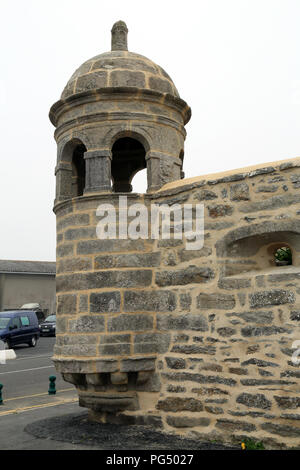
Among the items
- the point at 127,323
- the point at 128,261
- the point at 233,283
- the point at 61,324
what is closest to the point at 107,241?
the point at 128,261

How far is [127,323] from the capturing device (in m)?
6.27

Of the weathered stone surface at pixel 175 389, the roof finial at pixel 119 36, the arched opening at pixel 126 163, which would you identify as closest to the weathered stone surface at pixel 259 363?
the weathered stone surface at pixel 175 389

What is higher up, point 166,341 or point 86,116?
point 86,116

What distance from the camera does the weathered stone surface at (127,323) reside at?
6258 mm

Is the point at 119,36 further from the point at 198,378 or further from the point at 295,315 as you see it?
the point at 198,378

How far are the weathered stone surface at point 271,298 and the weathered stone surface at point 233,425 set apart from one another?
135cm

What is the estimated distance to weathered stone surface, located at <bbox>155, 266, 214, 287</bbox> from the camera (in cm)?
598

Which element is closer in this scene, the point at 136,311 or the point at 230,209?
the point at 230,209

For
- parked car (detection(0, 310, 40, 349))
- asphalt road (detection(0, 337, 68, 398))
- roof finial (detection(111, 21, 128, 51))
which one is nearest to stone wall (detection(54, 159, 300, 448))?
roof finial (detection(111, 21, 128, 51))

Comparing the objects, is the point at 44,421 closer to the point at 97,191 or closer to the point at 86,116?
the point at 97,191
